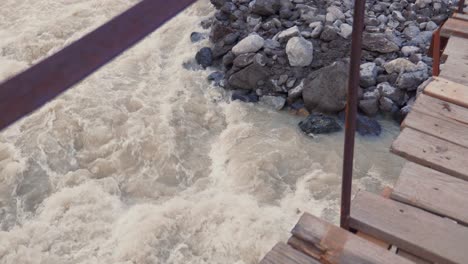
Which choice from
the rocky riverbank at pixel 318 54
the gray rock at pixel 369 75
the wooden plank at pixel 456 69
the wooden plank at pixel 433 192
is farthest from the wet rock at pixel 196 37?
the wooden plank at pixel 433 192

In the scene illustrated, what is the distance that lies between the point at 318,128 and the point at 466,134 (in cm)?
Answer: 228

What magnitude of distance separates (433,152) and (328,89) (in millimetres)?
2545

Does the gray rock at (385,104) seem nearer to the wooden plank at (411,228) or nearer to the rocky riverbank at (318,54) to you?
the rocky riverbank at (318,54)

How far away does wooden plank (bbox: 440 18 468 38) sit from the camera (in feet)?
9.37

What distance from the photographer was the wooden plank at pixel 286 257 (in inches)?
61.1

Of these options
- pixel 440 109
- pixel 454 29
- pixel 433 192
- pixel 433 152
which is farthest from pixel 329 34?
pixel 433 192

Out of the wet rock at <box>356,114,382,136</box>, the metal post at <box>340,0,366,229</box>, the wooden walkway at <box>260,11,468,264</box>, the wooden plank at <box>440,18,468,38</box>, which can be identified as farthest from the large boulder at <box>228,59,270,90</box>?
the metal post at <box>340,0,366,229</box>

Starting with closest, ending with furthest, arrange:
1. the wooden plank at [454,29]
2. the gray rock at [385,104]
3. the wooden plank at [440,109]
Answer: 1. the wooden plank at [440,109]
2. the wooden plank at [454,29]
3. the gray rock at [385,104]

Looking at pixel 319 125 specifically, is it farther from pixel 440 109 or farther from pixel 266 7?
pixel 440 109

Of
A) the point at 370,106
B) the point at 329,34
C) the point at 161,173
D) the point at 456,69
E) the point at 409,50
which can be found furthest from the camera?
the point at 329,34

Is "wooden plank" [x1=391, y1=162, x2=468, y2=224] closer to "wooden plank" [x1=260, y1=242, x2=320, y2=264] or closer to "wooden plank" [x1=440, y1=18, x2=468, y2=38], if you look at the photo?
"wooden plank" [x1=260, y1=242, x2=320, y2=264]

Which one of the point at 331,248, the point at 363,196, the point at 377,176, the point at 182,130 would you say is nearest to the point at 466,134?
the point at 363,196

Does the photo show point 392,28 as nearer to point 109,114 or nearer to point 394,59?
point 394,59

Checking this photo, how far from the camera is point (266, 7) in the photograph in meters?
5.28
